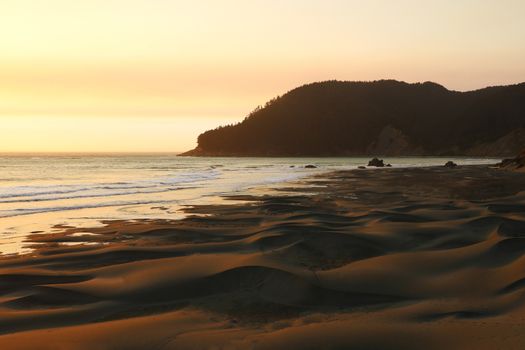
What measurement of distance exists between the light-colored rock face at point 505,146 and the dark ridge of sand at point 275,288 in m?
156

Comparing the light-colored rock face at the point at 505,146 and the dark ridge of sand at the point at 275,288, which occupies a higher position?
the light-colored rock face at the point at 505,146

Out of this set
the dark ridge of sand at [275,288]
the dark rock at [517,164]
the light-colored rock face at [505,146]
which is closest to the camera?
the dark ridge of sand at [275,288]

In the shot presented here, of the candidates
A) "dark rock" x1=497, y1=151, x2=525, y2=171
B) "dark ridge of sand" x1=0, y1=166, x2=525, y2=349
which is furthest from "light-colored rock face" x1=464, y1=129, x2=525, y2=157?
"dark ridge of sand" x1=0, y1=166, x2=525, y2=349

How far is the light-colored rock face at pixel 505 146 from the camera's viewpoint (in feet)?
507

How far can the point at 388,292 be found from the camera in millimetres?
5738

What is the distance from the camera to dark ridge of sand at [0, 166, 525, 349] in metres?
4.32

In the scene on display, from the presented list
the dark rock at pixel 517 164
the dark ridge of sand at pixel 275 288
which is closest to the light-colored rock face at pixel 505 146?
the dark rock at pixel 517 164

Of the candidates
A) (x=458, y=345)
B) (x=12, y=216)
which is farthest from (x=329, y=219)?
(x=12, y=216)

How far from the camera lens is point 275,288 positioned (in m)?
5.82

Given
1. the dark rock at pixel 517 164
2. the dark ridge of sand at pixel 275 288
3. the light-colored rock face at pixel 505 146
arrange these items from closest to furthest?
the dark ridge of sand at pixel 275 288, the dark rock at pixel 517 164, the light-colored rock face at pixel 505 146

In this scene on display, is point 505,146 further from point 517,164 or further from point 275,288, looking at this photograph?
point 275,288

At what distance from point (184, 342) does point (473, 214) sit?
9384 millimetres

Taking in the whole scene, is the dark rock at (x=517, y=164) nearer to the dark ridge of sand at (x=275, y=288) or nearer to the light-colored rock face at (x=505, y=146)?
the dark ridge of sand at (x=275, y=288)

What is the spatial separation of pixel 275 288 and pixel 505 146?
6802 inches
